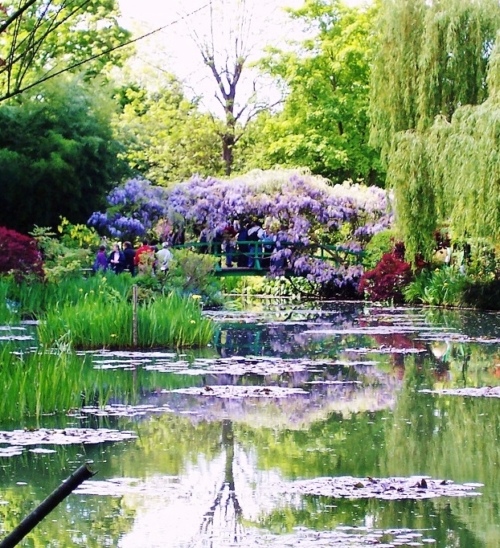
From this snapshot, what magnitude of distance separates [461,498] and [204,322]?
Answer: 915 cm

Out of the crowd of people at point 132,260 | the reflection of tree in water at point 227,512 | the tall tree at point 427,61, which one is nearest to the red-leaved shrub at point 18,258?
the crowd of people at point 132,260

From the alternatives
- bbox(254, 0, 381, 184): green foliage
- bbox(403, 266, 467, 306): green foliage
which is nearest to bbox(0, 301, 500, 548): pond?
bbox(403, 266, 467, 306): green foliage

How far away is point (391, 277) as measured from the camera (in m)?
28.6

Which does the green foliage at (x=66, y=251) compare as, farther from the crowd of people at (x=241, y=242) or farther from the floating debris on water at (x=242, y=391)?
the floating debris on water at (x=242, y=391)

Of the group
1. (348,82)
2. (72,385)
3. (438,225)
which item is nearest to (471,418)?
(72,385)

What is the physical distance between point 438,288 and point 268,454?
1966 cm

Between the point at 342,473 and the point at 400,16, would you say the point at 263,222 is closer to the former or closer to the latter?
the point at 400,16

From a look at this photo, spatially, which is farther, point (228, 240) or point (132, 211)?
point (228, 240)

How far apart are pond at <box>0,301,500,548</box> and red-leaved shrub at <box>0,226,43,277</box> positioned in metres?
6.17

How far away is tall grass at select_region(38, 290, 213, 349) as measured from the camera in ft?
46.1

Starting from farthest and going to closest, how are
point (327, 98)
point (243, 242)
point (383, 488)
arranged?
point (327, 98), point (243, 242), point (383, 488)

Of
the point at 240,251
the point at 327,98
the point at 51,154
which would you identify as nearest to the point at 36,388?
the point at 51,154

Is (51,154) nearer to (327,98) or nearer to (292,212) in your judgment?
(292,212)

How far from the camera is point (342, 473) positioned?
6.72m
